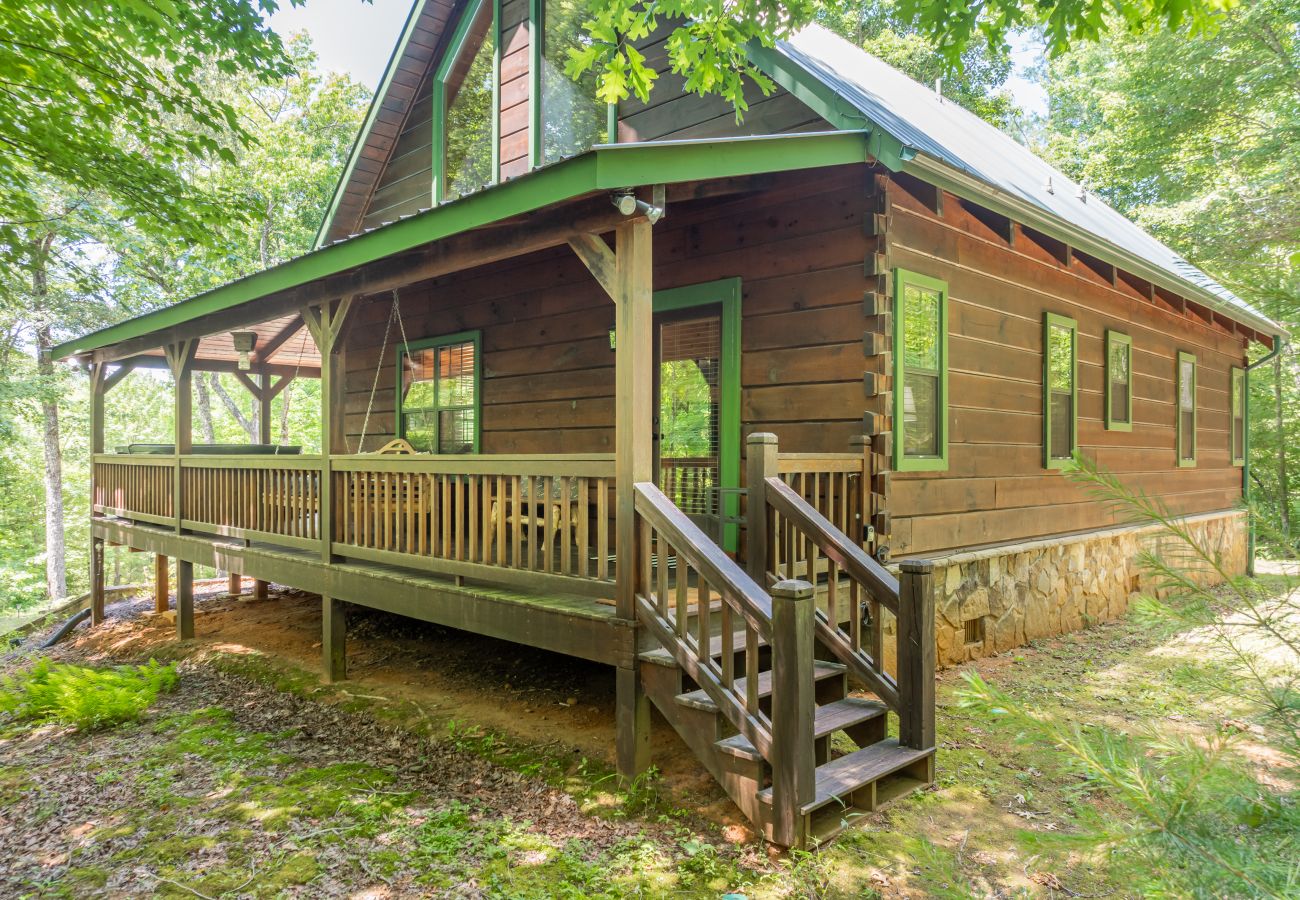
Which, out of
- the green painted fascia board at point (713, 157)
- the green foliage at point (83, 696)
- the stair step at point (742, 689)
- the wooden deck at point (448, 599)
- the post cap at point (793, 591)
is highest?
the green painted fascia board at point (713, 157)

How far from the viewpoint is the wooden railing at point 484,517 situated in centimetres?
465

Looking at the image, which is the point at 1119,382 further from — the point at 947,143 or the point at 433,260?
the point at 433,260

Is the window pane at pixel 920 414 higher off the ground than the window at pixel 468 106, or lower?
lower

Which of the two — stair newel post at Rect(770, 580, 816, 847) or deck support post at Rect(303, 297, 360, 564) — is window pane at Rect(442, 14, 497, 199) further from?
stair newel post at Rect(770, 580, 816, 847)

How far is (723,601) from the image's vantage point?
13.0ft

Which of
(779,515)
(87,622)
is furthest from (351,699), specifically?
(87,622)

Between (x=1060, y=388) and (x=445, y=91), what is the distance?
7.99 metres

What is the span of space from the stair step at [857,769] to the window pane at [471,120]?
757 centimetres

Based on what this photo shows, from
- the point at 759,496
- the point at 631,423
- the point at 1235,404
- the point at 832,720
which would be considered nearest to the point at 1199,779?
the point at 832,720

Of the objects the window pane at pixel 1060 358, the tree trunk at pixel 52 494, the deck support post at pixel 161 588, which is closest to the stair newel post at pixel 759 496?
the window pane at pixel 1060 358

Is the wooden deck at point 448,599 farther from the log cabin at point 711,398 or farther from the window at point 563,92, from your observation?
the window at point 563,92

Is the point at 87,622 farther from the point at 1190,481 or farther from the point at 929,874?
the point at 1190,481

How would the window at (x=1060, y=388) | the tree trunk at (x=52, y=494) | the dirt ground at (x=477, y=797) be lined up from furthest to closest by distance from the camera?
the tree trunk at (x=52, y=494)
the window at (x=1060, y=388)
the dirt ground at (x=477, y=797)

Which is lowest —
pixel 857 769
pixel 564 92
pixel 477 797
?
pixel 477 797
